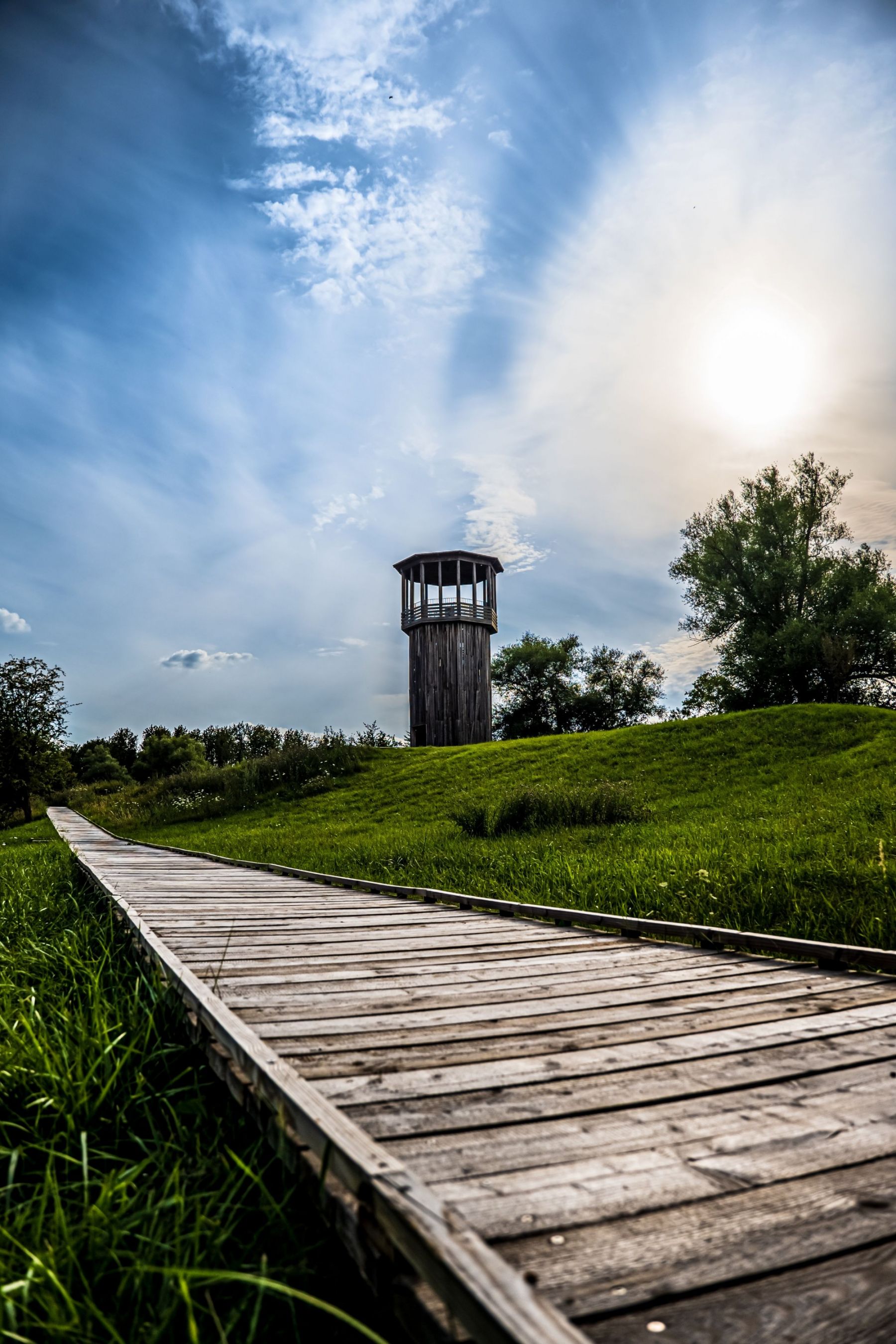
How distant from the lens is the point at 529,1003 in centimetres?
333

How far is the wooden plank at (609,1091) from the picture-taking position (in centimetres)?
216

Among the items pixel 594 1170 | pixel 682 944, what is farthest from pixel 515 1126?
pixel 682 944

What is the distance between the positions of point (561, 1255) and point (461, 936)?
3.43 metres

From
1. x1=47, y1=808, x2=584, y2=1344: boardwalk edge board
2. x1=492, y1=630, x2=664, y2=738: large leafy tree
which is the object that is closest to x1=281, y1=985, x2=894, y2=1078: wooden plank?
x1=47, y1=808, x2=584, y2=1344: boardwalk edge board

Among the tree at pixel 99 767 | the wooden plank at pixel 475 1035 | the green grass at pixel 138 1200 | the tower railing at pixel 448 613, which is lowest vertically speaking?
the green grass at pixel 138 1200

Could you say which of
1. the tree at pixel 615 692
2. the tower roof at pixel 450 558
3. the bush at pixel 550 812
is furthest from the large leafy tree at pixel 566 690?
the bush at pixel 550 812

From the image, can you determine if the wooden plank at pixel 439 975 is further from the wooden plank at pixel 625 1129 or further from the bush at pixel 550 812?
the bush at pixel 550 812

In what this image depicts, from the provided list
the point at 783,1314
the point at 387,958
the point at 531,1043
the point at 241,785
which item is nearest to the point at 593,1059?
the point at 531,1043

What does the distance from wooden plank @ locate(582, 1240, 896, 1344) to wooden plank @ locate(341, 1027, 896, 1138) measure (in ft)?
2.50

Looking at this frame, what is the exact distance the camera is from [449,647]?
1340 inches

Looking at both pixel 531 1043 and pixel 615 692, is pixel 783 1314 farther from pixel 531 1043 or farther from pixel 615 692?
pixel 615 692

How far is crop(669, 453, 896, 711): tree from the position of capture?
34.2m

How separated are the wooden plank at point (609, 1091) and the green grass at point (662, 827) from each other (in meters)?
2.44

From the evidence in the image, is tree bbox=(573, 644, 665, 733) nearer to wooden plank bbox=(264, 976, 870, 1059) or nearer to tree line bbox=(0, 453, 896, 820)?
tree line bbox=(0, 453, 896, 820)
